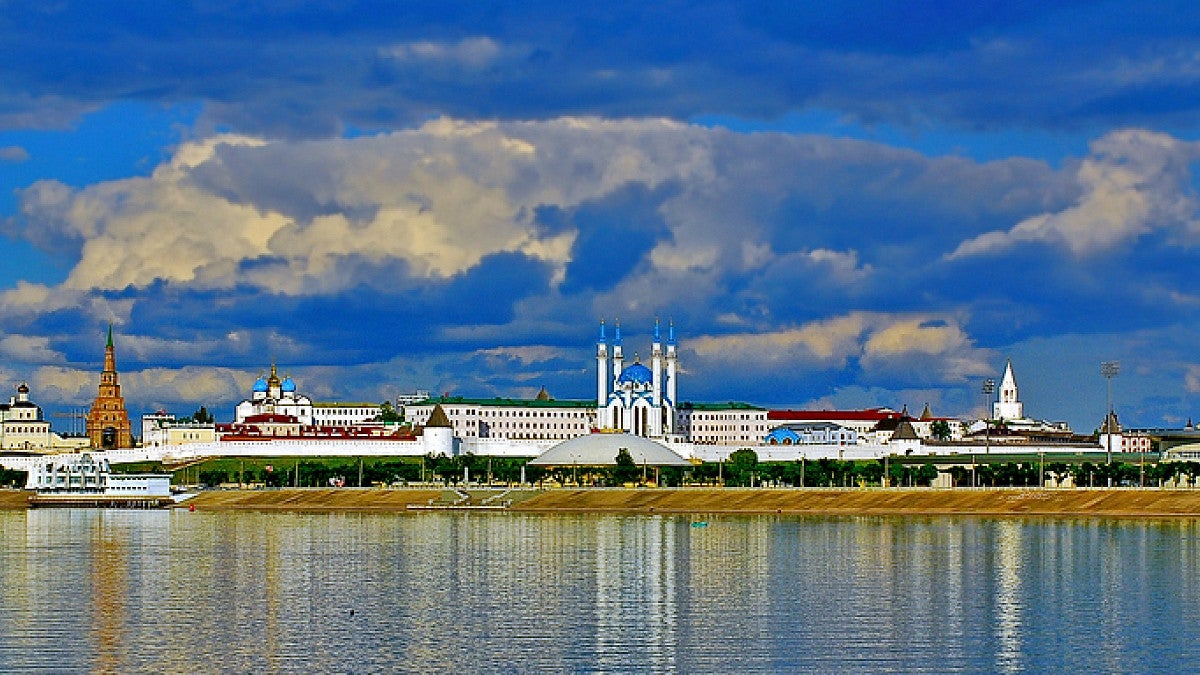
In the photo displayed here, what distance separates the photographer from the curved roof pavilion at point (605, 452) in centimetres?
15950

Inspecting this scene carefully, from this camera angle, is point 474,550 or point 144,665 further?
point 474,550

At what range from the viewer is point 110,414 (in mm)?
188250

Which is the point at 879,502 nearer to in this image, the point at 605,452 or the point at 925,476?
the point at 925,476

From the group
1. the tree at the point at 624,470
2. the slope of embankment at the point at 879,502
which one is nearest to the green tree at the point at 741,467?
the tree at the point at 624,470

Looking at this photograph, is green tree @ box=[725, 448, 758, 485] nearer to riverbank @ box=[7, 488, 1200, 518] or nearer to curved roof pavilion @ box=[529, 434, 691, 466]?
curved roof pavilion @ box=[529, 434, 691, 466]

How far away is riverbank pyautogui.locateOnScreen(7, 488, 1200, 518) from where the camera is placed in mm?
109000

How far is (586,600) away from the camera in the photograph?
53.4 meters

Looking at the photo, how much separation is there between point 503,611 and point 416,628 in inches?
174

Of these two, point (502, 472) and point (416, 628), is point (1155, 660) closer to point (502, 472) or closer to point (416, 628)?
point (416, 628)

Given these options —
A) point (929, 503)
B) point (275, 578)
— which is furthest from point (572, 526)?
point (275, 578)

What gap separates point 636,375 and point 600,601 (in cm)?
13847

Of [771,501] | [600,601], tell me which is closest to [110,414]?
[771,501]

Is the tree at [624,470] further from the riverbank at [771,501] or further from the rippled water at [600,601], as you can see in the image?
the rippled water at [600,601]

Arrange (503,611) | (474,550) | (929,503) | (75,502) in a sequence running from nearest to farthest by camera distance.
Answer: (503,611) → (474,550) → (929,503) → (75,502)
